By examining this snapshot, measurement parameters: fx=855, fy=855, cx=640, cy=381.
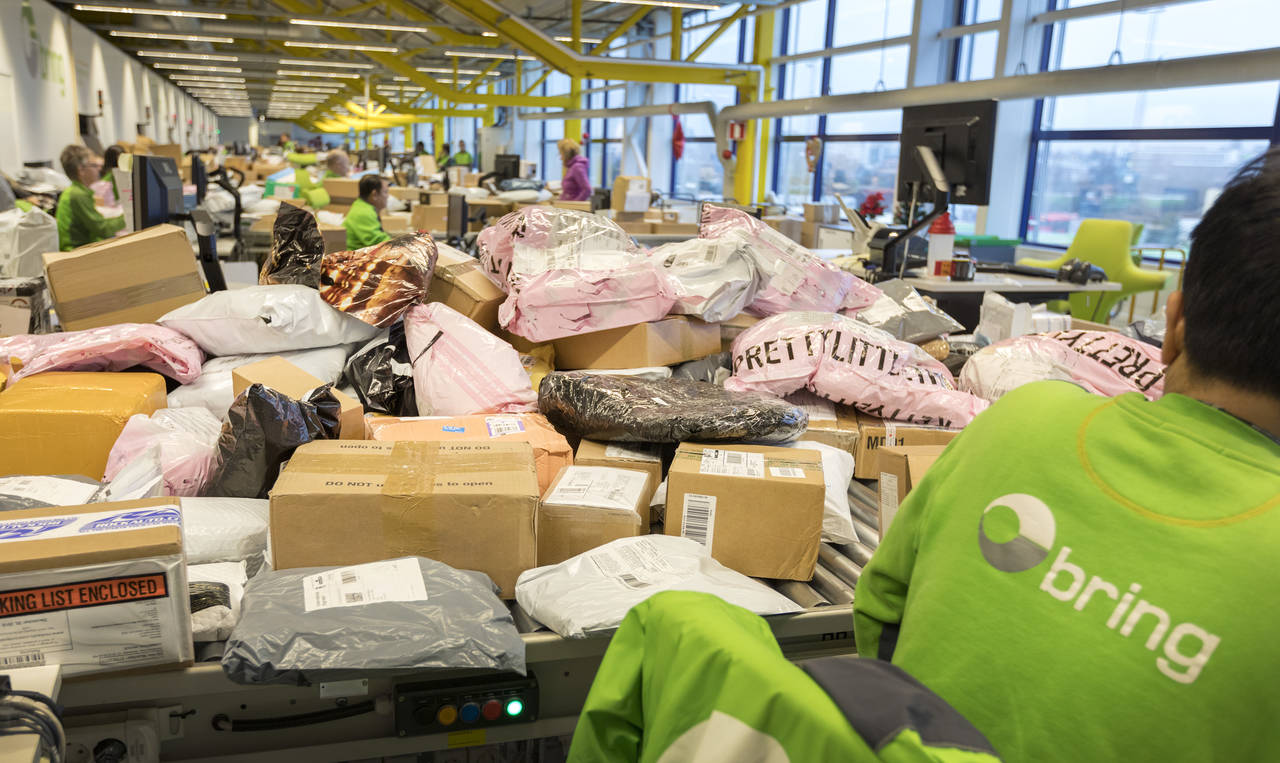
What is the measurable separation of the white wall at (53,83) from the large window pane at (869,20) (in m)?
9.29

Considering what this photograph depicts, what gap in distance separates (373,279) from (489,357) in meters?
0.53

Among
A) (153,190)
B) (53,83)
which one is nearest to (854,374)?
(153,190)

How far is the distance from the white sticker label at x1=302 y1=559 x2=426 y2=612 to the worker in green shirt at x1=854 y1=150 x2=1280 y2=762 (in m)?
0.78

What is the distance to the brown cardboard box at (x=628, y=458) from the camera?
1819mm

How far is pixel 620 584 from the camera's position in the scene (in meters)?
1.40

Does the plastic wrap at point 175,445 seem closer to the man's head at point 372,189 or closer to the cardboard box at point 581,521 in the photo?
the cardboard box at point 581,521

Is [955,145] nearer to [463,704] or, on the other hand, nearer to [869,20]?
[463,704]

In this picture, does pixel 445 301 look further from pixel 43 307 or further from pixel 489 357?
pixel 43 307

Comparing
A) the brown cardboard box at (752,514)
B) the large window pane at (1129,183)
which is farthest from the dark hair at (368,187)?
the large window pane at (1129,183)

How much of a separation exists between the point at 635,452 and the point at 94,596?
1053 mm

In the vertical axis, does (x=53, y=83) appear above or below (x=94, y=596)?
above

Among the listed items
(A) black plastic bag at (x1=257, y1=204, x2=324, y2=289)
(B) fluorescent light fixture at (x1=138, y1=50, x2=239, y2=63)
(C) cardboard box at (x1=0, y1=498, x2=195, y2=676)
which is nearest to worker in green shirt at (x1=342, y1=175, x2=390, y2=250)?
(A) black plastic bag at (x1=257, y1=204, x2=324, y2=289)

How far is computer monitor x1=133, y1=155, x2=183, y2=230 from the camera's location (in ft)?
11.8

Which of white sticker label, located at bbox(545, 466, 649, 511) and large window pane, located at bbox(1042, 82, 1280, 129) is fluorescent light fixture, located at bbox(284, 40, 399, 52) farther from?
white sticker label, located at bbox(545, 466, 649, 511)
